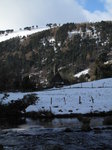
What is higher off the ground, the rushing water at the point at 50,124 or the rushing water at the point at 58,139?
the rushing water at the point at 50,124

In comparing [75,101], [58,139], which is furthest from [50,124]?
[75,101]

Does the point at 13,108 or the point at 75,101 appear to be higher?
the point at 75,101

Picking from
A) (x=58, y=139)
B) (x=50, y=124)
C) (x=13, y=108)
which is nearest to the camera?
(x=58, y=139)

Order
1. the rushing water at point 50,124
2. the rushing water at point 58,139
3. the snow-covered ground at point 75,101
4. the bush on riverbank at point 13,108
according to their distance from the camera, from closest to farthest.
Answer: the rushing water at point 58,139 → the rushing water at point 50,124 → the bush on riverbank at point 13,108 → the snow-covered ground at point 75,101

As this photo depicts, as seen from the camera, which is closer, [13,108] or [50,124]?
[50,124]

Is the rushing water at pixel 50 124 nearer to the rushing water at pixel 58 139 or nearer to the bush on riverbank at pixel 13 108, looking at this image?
the rushing water at pixel 58 139

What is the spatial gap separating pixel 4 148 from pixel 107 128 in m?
16.3

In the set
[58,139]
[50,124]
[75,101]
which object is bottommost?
[58,139]

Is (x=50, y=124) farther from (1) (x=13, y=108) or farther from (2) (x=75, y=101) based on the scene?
(2) (x=75, y=101)

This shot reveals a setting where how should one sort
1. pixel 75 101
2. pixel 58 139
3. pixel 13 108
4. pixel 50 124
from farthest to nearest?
pixel 75 101 < pixel 13 108 < pixel 50 124 < pixel 58 139

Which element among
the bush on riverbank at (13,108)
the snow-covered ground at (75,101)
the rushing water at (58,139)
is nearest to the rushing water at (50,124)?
the rushing water at (58,139)

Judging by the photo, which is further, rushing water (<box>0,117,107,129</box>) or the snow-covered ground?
the snow-covered ground

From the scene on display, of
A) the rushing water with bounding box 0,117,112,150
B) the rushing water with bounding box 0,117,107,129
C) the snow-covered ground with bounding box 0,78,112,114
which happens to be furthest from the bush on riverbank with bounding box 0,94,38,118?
the rushing water with bounding box 0,117,112,150

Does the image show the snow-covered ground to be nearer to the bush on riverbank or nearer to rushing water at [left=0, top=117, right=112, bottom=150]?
the bush on riverbank
